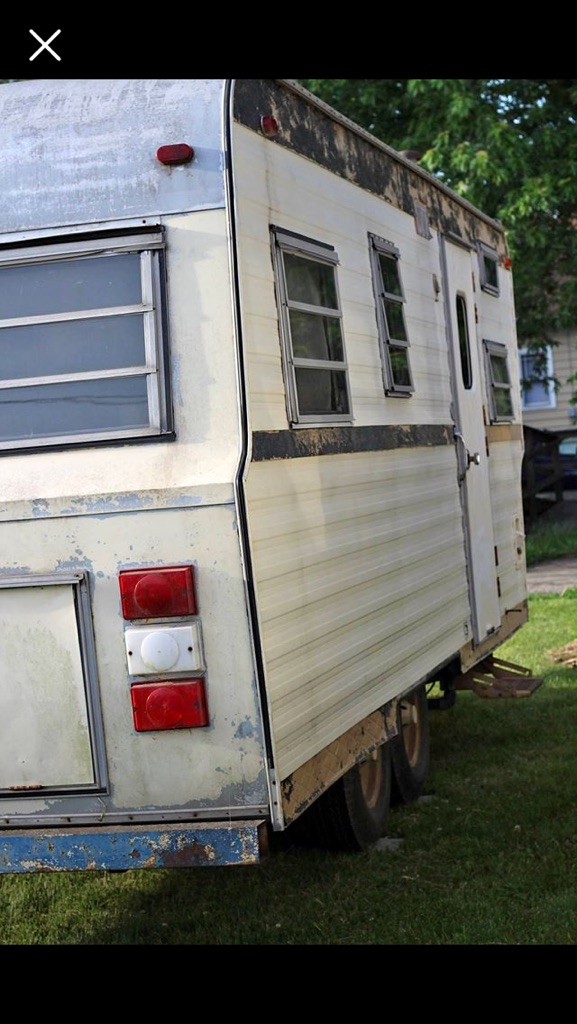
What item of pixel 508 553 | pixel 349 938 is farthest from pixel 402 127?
pixel 349 938

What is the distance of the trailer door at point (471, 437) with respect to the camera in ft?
26.8

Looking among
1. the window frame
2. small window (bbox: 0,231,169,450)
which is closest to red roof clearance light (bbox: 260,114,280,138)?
small window (bbox: 0,231,169,450)

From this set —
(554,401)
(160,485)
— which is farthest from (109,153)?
(554,401)

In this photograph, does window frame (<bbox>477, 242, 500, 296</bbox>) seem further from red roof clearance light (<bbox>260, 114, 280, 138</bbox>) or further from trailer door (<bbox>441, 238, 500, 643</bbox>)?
red roof clearance light (<bbox>260, 114, 280, 138</bbox>)

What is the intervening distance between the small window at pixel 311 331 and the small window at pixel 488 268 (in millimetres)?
3587

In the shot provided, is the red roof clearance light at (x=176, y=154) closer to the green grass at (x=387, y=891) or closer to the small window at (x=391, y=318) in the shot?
the small window at (x=391, y=318)

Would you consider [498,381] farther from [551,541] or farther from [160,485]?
[551,541]

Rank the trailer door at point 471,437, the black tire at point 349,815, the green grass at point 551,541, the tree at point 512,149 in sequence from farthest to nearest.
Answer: the green grass at point 551,541 < the tree at point 512,149 < the trailer door at point 471,437 < the black tire at point 349,815

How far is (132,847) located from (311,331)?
2100 millimetres

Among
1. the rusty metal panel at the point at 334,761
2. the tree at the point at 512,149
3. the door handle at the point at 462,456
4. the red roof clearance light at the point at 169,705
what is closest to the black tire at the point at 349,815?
the rusty metal panel at the point at 334,761

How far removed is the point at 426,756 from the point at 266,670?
3.36 meters

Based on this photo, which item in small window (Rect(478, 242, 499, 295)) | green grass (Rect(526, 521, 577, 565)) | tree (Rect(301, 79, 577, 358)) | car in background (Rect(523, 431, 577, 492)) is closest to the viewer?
small window (Rect(478, 242, 499, 295))

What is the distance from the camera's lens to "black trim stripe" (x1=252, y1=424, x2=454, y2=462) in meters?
4.89

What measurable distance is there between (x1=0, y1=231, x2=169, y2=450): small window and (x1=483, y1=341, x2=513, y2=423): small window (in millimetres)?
4711
